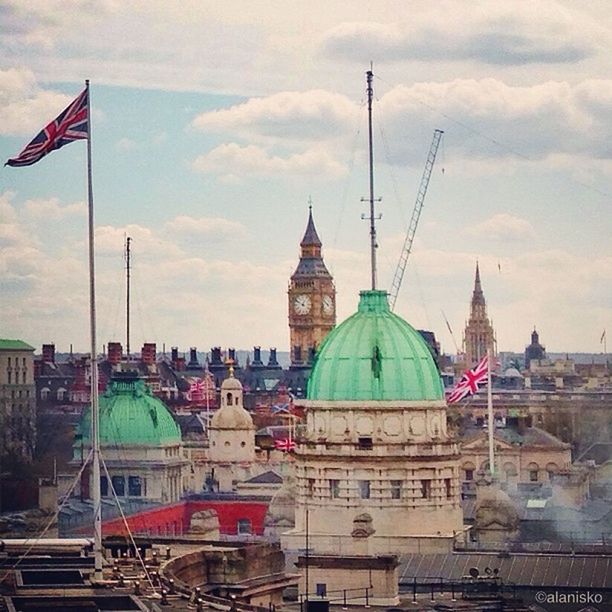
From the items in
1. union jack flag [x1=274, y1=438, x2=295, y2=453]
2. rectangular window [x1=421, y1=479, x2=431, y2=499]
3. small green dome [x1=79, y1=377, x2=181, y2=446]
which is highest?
small green dome [x1=79, y1=377, x2=181, y2=446]

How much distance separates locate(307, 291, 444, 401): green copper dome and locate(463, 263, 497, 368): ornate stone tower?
A: 2202 cm

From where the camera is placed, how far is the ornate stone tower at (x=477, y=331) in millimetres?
122650

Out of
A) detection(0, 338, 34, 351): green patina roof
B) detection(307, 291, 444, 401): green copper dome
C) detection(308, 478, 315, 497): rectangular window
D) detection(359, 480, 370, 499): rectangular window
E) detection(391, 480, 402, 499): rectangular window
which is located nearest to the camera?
detection(391, 480, 402, 499): rectangular window

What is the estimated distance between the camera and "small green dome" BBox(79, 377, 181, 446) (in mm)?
115750

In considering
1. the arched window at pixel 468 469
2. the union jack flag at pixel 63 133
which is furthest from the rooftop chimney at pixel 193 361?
the union jack flag at pixel 63 133

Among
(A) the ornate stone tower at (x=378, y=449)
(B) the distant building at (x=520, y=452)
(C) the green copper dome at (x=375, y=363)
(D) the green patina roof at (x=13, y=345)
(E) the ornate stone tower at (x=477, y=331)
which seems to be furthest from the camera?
(E) the ornate stone tower at (x=477, y=331)

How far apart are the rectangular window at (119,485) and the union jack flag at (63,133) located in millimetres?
50107

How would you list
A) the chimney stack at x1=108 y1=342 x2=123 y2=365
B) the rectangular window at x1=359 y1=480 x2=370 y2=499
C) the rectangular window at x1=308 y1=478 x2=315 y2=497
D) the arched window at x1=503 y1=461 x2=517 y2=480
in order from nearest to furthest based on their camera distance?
the rectangular window at x1=359 y1=480 x2=370 y2=499
the rectangular window at x1=308 y1=478 x2=315 y2=497
the arched window at x1=503 y1=461 x2=517 y2=480
the chimney stack at x1=108 y1=342 x2=123 y2=365

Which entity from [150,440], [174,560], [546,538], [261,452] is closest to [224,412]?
[261,452]

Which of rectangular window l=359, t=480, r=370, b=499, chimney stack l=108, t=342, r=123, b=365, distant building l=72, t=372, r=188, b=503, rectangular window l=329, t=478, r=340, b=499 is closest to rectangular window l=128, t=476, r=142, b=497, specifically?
distant building l=72, t=372, r=188, b=503

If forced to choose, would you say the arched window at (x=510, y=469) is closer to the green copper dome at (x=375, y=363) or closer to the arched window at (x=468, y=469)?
the arched window at (x=468, y=469)

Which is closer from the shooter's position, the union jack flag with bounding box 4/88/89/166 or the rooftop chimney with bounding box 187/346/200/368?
the union jack flag with bounding box 4/88/89/166

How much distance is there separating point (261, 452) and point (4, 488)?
134 feet

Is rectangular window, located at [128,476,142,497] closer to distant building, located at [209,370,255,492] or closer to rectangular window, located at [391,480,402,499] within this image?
distant building, located at [209,370,255,492]
